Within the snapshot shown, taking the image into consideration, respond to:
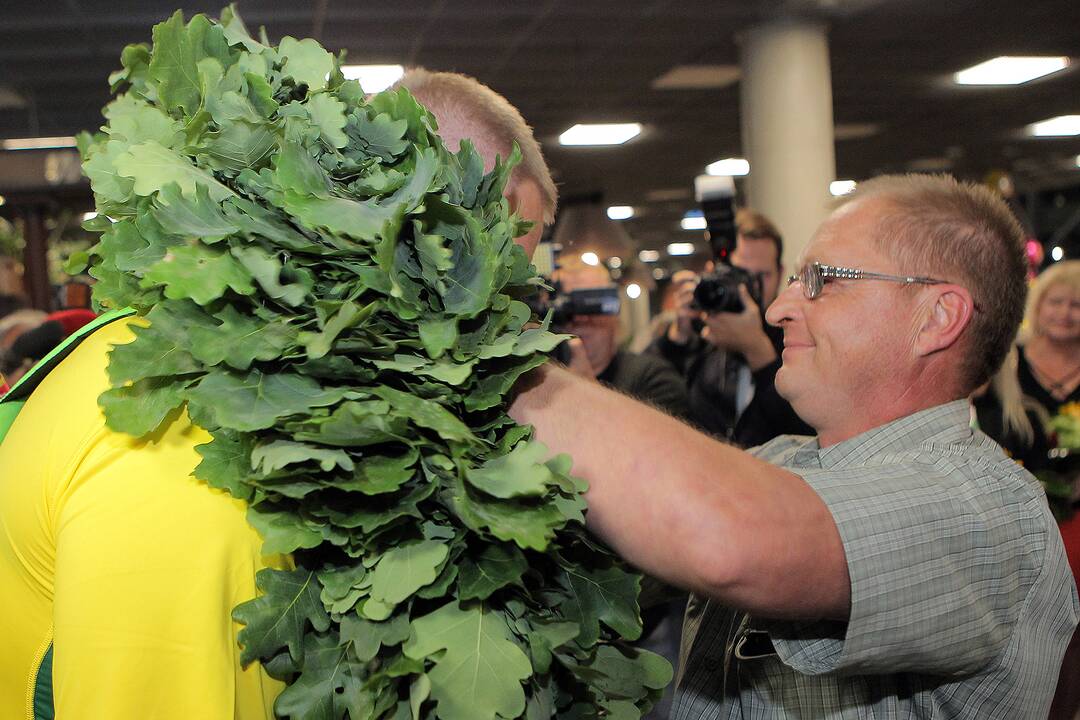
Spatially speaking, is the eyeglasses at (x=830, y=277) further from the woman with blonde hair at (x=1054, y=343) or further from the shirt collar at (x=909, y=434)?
the woman with blonde hair at (x=1054, y=343)

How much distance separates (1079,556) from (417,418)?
2544 mm

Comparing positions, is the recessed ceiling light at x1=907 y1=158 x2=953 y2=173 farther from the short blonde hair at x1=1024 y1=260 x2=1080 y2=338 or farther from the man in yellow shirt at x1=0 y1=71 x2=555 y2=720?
the man in yellow shirt at x1=0 y1=71 x2=555 y2=720

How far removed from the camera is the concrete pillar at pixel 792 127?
22.5ft

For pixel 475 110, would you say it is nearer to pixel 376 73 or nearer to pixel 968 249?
pixel 968 249

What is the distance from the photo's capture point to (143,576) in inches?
33.2

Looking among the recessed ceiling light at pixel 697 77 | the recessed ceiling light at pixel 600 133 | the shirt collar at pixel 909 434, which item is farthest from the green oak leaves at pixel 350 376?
the recessed ceiling light at pixel 600 133

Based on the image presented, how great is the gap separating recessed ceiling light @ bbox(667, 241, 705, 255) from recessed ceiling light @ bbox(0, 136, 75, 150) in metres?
16.4

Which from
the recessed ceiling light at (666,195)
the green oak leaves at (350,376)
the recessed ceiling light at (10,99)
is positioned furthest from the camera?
the recessed ceiling light at (666,195)

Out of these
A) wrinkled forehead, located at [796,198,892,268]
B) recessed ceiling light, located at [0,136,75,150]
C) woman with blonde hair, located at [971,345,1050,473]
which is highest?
recessed ceiling light, located at [0,136,75,150]

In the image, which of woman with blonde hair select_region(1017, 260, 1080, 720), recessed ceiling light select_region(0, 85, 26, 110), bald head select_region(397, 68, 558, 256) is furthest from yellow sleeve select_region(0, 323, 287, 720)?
recessed ceiling light select_region(0, 85, 26, 110)

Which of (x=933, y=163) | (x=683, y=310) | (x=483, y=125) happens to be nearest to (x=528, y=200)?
(x=483, y=125)

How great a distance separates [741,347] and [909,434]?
1.55 metres

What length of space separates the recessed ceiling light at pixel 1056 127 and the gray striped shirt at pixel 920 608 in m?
11.3

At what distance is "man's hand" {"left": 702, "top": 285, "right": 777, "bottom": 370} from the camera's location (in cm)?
295
